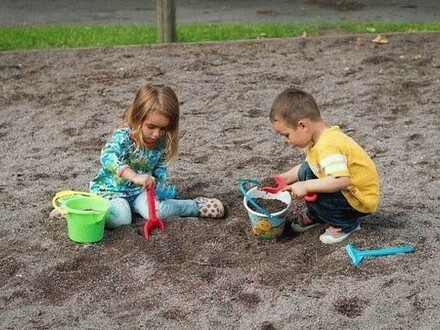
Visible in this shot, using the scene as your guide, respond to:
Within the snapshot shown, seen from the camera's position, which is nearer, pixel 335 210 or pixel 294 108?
pixel 294 108

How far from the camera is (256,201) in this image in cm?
383

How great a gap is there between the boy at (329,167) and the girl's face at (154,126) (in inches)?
19.9

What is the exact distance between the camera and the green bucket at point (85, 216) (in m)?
3.62

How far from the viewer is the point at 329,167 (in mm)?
3447

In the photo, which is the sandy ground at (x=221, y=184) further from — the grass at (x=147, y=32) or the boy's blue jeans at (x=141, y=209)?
the grass at (x=147, y=32)

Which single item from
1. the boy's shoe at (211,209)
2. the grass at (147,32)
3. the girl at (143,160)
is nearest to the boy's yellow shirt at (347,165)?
the boy's shoe at (211,209)

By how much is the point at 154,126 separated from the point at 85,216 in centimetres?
51

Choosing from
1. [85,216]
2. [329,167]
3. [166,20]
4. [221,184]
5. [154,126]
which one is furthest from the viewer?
[166,20]

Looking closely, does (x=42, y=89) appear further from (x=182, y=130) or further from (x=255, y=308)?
(x=255, y=308)

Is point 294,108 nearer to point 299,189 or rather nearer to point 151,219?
point 299,189

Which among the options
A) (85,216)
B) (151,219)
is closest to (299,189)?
(151,219)

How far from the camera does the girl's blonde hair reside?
12.1ft

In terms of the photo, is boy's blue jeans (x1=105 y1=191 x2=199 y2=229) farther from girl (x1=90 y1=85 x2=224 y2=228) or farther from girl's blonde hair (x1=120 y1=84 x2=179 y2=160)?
girl's blonde hair (x1=120 y1=84 x2=179 y2=160)

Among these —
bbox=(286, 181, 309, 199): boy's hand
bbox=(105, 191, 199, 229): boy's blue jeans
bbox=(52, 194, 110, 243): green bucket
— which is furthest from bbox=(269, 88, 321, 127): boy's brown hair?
bbox=(52, 194, 110, 243): green bucket
